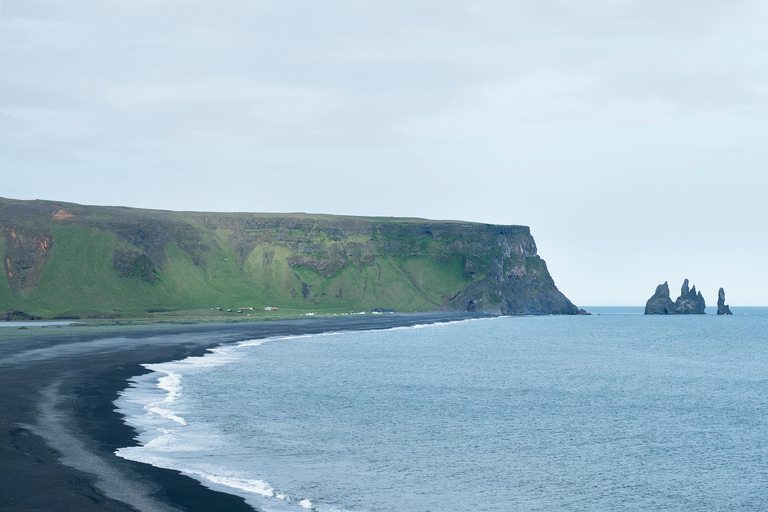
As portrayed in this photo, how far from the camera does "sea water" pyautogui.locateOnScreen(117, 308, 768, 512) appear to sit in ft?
103

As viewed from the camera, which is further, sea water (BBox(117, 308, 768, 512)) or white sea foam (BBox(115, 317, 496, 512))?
sea water (BBox(117, 308, 768, 512))

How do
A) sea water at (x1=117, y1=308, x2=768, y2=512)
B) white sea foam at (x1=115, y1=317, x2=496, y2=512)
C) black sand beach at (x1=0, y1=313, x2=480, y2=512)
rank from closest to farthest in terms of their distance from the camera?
black sand beach at (x1=0, y1=313, x2=480, y2=512) → white sea foam at (x1=115, y1=317, x2=496, y2=512) → sea water at (x1=117, y1=308, x2=768, y2=512)

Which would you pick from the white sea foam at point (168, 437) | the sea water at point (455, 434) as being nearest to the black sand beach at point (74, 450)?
the white sea foam at point (168, 437)

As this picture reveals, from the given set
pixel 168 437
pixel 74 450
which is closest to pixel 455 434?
pixel 168 437

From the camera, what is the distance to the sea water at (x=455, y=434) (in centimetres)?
3125

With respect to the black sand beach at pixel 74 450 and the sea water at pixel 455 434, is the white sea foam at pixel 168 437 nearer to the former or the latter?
the sea water at pixel 455 434

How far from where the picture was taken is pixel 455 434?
44250 millimetres

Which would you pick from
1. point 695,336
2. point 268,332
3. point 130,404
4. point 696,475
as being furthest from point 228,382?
Result: point 695,336

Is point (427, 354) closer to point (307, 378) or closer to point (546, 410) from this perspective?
point (307, 378)

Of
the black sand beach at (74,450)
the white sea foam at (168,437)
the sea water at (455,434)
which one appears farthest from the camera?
the sea water at (455,434)

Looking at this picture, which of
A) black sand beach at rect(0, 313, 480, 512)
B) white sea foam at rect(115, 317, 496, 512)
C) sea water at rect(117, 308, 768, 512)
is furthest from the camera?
sea water at rect(117, 308, 768, 512)

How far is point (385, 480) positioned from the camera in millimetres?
32812

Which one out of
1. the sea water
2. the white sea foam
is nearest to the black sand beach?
the white sea foam

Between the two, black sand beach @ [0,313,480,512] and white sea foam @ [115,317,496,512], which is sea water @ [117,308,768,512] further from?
black sand beach @ [0,313,480,512]
